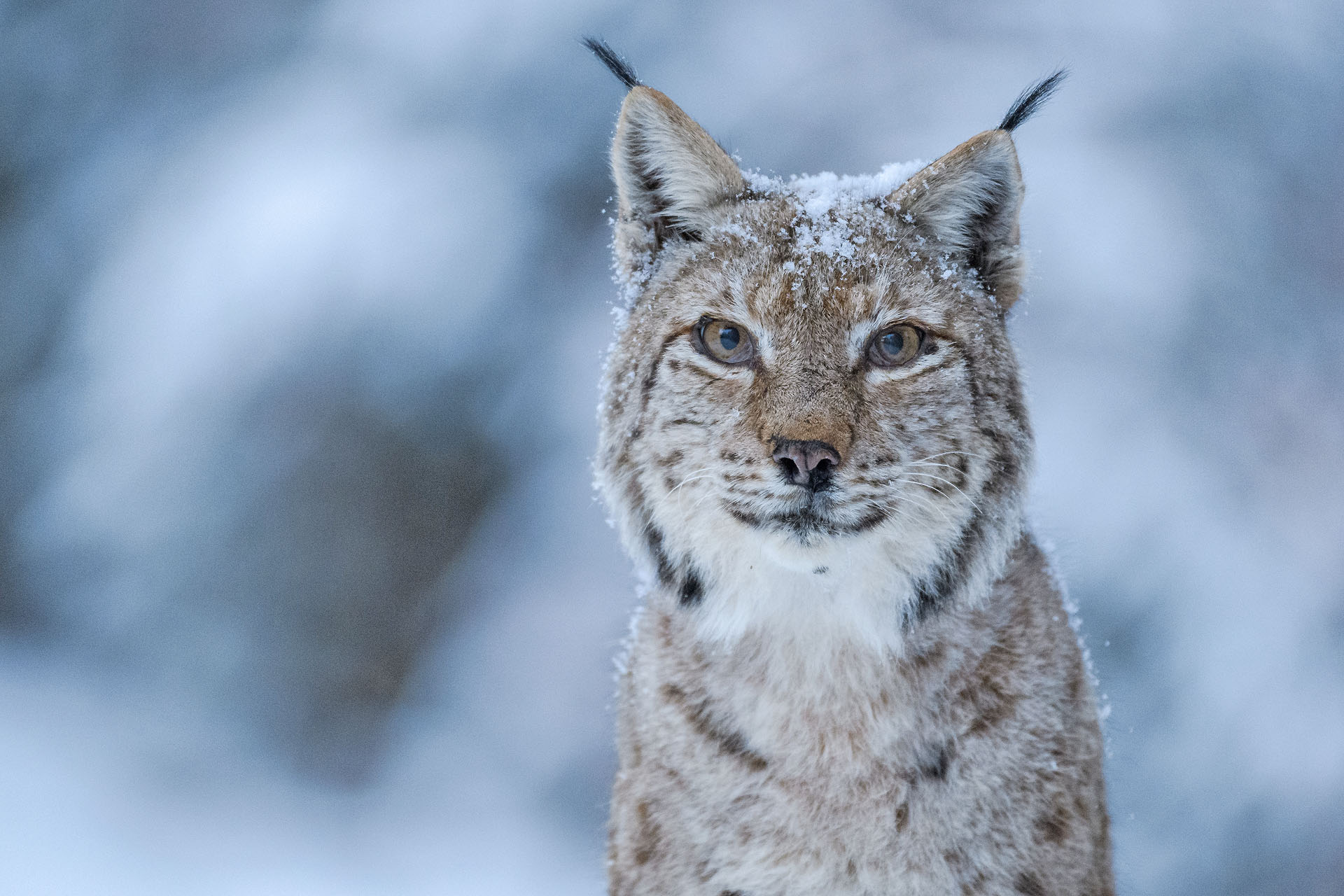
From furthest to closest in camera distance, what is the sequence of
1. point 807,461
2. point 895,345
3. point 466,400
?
point 466,400 < point 895,345 < point 807,461

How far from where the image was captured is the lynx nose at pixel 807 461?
1822mm

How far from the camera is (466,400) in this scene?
4.82 m

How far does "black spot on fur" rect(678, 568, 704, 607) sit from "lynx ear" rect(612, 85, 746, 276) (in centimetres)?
69

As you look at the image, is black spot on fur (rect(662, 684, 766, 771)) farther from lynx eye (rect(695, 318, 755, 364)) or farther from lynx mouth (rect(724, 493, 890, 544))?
lynx eye (rect(695, 318, 755, 364))

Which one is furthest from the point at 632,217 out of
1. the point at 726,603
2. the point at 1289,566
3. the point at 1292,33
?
the point at 1292,33

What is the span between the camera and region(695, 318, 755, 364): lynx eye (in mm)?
2084

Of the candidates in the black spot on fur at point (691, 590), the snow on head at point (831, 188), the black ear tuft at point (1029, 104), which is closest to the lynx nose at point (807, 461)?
the black spot on fur at point (691, 590)

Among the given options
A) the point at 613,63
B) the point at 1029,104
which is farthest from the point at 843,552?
the point at 613,63

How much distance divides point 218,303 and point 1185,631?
4191 mm

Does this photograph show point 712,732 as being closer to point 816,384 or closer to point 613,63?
point 816,384

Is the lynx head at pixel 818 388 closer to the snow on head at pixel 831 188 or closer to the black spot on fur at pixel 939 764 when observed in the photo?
the snow on head at pixel 831 188

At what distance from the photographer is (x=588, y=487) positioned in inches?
191

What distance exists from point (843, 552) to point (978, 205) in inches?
30.9

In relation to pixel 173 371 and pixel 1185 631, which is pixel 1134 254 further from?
pixel 173 371
